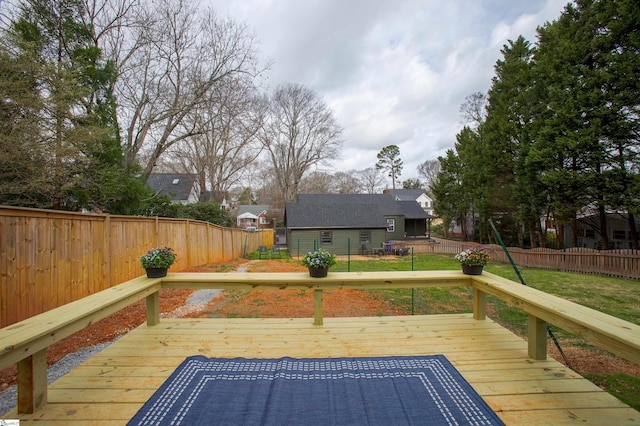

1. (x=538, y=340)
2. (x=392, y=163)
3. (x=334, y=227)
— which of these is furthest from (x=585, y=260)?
(x=392, y=163)

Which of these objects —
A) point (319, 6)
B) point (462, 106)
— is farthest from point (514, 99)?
point (319, 6)

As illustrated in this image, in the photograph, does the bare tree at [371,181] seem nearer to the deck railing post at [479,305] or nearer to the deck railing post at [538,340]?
the deck railing post at [479,305]

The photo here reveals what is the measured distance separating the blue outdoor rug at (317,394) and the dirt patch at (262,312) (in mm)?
1983

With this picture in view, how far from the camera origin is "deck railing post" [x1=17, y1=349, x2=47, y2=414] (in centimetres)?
196

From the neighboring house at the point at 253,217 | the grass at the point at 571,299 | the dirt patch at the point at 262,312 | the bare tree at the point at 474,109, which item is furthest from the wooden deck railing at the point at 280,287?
the neighboring house at the point at 253,217

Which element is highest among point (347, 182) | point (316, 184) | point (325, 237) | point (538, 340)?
point (347, 182)

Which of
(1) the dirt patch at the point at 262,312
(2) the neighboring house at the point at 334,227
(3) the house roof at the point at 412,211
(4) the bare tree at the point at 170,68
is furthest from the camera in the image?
(3) the house roof at the point at 412,211

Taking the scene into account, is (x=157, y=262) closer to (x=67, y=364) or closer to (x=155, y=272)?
(x=155, y=272)

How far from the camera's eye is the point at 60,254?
4266mm

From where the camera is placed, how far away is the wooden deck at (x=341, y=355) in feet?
6.52

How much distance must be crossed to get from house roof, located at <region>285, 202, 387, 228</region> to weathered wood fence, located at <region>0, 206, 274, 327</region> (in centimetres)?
1365

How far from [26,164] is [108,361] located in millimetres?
4453

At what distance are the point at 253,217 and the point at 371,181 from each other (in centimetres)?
1889

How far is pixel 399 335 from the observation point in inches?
130
